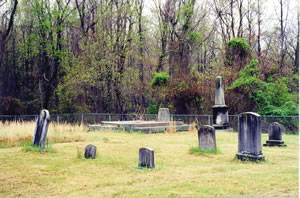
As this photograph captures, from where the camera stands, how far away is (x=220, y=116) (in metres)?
22.0

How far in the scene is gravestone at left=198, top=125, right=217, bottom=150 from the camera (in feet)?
40.9

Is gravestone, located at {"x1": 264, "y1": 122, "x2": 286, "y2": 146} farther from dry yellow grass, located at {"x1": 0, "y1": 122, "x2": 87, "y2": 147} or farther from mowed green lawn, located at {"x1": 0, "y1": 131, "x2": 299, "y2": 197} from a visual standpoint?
dry yellow grass, located at {"x1": 0, "y1": 122, "x2": 87, "y2": 147}

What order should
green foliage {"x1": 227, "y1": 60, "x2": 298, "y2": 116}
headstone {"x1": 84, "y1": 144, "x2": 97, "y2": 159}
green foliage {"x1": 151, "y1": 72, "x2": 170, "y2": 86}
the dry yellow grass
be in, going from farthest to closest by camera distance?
green foliage {"x1": 151, "y1": 72, "x2": 170, "y2": 86} → green foliage {"x1": 227, "y1": 60, "x2": 298, "y2": 116} → the dry yellow grass → headstone {"x1": 84, "y1": 144, "x2": 97, "y2": 159}

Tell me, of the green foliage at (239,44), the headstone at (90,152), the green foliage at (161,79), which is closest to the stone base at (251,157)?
the headstone at (90,152)

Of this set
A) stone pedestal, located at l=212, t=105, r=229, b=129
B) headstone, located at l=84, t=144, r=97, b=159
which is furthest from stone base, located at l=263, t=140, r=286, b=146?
headstone, located at l=84, t=144, r=97, b=159

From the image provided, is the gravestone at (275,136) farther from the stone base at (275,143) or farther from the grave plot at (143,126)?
the grave plot at (143,126)

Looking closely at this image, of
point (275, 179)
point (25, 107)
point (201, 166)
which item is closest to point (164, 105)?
point (25, 107)

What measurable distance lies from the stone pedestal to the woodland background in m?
7.23

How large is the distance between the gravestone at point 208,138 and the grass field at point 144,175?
1.42 feet

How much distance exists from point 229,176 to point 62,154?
6474 mm

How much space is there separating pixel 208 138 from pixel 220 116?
9.74m

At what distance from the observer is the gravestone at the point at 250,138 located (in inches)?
417

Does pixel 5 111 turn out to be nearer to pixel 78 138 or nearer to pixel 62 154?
pixel 78 138

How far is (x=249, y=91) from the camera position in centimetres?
2733
